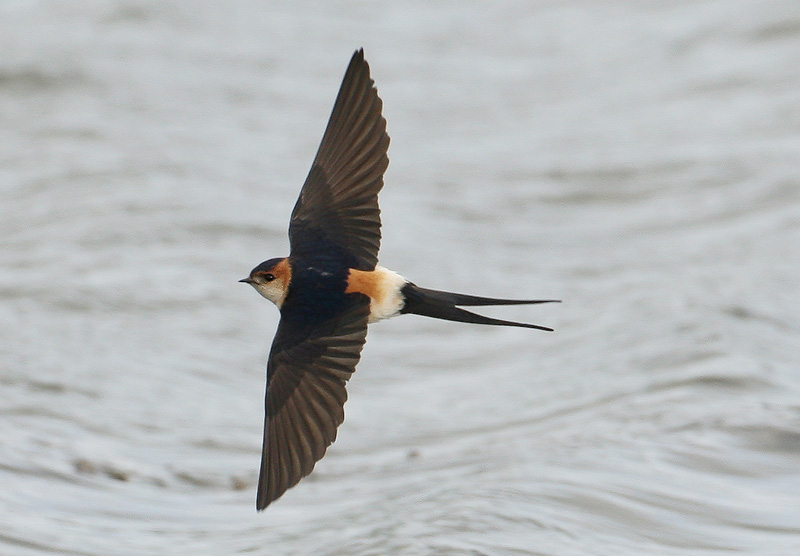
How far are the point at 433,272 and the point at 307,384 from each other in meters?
4.18

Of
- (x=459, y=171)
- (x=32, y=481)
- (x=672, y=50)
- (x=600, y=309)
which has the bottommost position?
(x=32, y=481)

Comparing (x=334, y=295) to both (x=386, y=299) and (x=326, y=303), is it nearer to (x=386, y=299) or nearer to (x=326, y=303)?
(x=326, y=303)

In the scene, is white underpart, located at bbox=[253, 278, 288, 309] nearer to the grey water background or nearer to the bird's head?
the bird's head

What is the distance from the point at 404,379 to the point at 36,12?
240 inches

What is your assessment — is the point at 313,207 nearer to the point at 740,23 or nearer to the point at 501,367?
the point at 501,367

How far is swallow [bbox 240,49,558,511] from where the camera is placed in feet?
11.4

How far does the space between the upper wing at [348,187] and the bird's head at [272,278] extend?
0.09 m

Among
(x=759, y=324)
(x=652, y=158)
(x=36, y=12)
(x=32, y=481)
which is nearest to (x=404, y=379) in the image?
(x=759, y=324)

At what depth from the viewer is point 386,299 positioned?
3.57m

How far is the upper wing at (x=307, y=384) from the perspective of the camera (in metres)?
3.40

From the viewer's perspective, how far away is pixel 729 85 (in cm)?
1044

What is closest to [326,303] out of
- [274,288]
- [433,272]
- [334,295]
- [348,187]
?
[334,295]

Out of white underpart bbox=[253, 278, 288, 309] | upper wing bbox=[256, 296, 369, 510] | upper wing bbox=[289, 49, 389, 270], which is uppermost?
upper wing bbox=[289, 49, 389, 270]

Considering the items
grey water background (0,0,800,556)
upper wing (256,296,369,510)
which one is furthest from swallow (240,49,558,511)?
grey water background (0,0,800,556)
